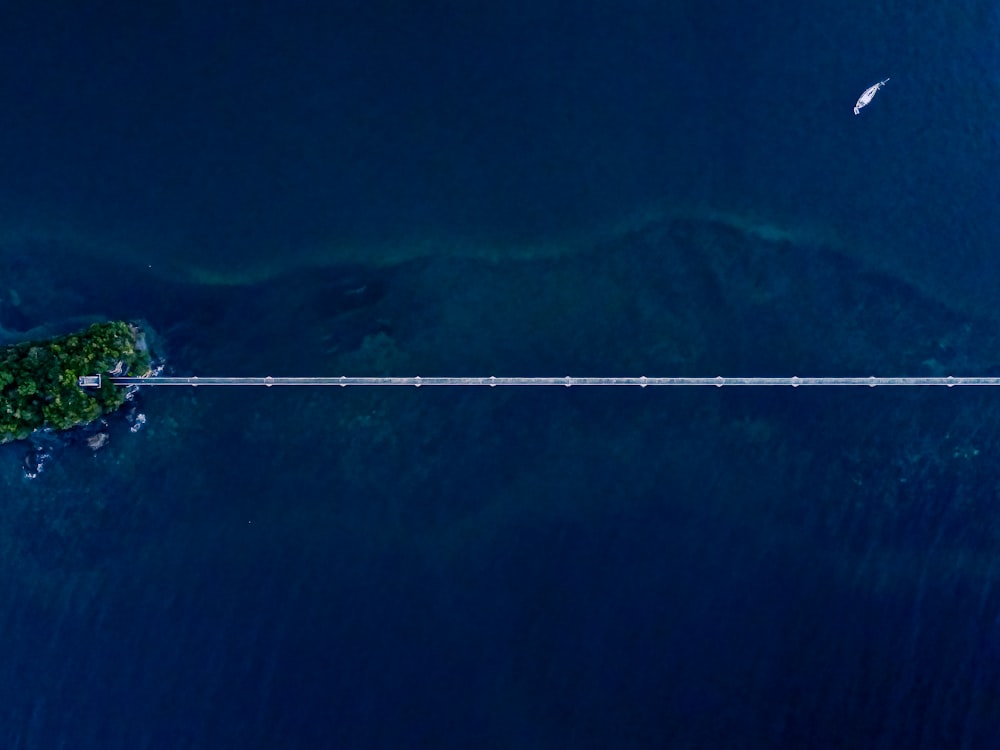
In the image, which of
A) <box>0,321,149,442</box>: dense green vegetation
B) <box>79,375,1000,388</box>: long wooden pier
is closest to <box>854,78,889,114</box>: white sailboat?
<box>79,375,1000,388</box>: long wooden pier

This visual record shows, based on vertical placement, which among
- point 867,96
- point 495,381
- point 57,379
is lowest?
point 57,379

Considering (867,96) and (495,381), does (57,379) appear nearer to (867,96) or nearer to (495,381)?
(495,381)

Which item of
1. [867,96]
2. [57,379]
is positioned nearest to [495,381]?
[57,379]

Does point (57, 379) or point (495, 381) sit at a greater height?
point (495, 381)

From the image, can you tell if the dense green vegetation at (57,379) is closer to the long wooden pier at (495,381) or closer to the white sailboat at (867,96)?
the long wooden pier at (495,381)

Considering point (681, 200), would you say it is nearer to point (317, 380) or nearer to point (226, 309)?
point (317, 380)

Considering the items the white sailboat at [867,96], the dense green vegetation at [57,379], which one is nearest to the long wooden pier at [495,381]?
the dense green vegetation at [57,379]

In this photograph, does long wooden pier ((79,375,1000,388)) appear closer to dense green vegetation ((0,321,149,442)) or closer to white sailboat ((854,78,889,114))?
dense green vegetation ((0,321,149,442))
